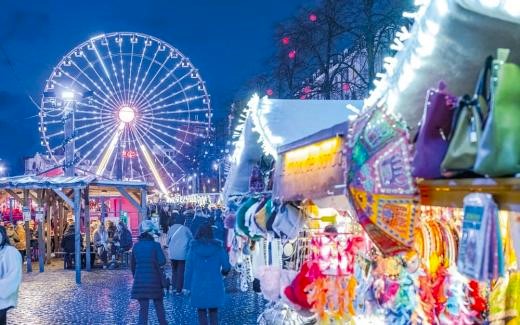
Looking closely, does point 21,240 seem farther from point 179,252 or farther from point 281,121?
point 281,121

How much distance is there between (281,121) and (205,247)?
5.74 feet

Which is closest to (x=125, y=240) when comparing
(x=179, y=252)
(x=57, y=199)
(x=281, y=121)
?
(x=57, y=199)

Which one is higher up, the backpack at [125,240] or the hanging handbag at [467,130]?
the hanging handbag at [467,130]

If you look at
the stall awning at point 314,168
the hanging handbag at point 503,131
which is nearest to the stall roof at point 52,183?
the stall awning at point 314,168

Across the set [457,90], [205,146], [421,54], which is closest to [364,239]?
[457,90]

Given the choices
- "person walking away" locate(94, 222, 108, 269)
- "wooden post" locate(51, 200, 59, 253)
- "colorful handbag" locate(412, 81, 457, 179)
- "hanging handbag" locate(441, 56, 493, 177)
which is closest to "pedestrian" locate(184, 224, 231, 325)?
"colorful handbag" locate(412, 81, 457, 179)

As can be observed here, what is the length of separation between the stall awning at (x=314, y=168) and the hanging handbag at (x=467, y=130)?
1.11 meters

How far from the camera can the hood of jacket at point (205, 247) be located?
7.82 m

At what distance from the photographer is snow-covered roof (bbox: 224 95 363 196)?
7.07 meters

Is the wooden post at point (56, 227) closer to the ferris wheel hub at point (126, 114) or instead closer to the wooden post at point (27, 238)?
the wooden post at point (27, 238)

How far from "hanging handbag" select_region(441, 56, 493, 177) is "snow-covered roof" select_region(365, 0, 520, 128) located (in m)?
0.29

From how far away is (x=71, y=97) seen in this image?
2184 cm

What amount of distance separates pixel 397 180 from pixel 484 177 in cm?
59

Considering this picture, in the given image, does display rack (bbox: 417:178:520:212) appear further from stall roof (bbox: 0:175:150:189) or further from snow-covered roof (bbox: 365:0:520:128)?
stall roof (bbox: 0:175:150:189)
